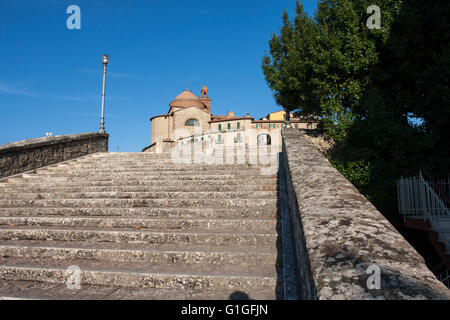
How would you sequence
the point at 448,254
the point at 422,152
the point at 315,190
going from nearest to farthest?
the point at 315,190 → the point at 448,254 → the point at 422,152

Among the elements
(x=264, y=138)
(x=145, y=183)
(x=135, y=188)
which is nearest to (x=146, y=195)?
(x=135, y=188)

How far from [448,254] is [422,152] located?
8.89ft

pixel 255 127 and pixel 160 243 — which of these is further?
pixel 255 127

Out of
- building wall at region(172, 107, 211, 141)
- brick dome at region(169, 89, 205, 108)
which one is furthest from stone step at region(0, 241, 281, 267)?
brick dome at region(169, 89, 205, 108)

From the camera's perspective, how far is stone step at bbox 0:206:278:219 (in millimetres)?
4340

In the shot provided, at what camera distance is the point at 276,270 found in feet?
9.61

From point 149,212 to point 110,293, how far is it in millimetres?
1944

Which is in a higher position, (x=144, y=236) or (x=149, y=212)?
→ (x=149, y=212)

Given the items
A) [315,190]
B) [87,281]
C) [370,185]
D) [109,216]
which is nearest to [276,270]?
[315,190]

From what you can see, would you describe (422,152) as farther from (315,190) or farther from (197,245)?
(197,245)

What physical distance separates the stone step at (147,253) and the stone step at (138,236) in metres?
0.12

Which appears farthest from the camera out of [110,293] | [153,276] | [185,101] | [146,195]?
[185,101]

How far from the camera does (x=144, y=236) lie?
12.3 feet

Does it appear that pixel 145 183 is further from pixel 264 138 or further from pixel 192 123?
pixel 192 123
